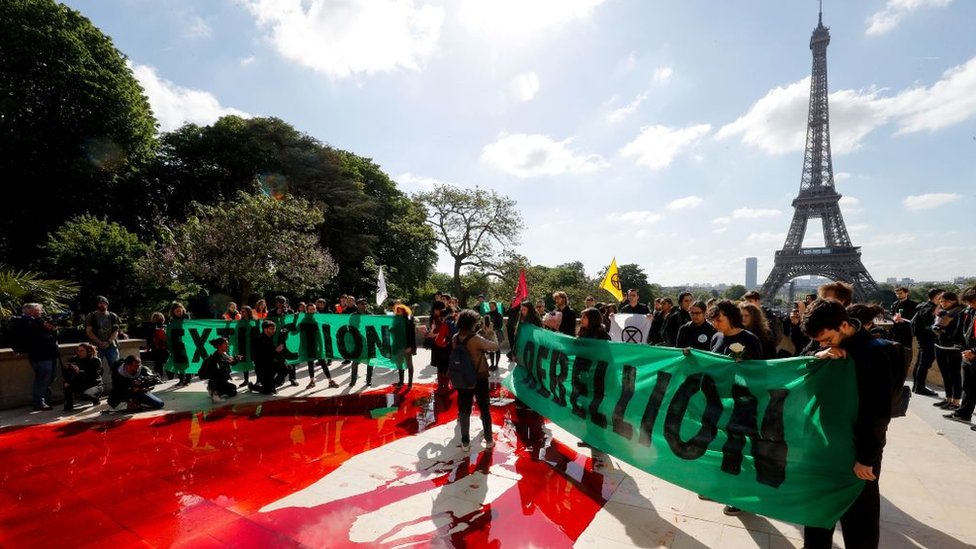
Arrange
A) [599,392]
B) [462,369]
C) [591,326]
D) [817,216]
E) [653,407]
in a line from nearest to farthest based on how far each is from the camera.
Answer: [653,407], [599,392], [591,326], [462,369], [817,216]

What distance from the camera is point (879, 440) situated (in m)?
2.60

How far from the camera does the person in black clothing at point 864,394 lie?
8.52 feet

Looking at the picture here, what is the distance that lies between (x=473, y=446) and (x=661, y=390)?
2.66 m

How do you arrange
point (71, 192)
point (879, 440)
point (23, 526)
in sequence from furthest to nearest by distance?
point (71, 192) < point (23, 526) < point (879, 440)

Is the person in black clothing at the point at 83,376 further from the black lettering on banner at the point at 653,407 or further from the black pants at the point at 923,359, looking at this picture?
the black pants at the point at 923,359

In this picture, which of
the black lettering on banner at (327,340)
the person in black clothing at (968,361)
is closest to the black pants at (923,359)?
the person in black clothing at (968,361)

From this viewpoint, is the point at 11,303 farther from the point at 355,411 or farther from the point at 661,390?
the point at 661,390

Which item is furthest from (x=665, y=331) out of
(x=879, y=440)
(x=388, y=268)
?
(x=388, y=268)

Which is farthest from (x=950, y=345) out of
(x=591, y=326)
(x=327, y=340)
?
(x=327, y=340)

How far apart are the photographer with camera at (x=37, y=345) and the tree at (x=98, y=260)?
30.8 ft

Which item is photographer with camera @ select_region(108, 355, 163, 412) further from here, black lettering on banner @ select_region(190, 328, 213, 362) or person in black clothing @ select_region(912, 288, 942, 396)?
person in black clothing @ select_region(912, 288, 942, 396)

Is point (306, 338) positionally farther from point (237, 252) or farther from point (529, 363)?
point (237, 252)

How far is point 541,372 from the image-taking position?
5.90 metres

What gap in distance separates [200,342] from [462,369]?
6.71 m
